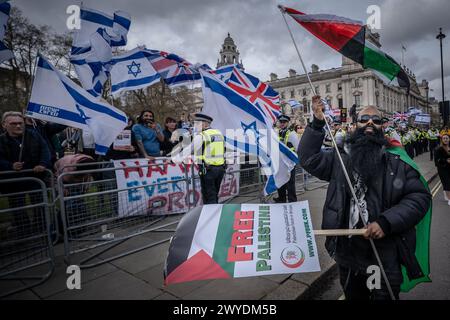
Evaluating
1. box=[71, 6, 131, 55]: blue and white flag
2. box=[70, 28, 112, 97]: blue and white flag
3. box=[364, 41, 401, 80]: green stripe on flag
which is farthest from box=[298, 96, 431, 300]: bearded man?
box=[71, 6, 131, 55]: blue and white flag

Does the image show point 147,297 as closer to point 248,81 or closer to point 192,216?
point 192,216

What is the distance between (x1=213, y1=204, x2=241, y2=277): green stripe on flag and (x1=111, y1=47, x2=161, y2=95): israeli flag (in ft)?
17.2

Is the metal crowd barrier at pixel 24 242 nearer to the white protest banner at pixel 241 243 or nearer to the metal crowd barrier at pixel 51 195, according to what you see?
the metal crowd barrier at pixel 51 195

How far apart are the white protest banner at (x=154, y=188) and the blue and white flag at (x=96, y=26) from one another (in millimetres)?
2588

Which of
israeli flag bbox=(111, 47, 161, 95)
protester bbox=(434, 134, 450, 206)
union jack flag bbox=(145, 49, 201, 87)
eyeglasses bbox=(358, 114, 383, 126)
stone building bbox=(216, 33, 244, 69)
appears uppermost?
stone building bbox=(216, 33, 244, 69)

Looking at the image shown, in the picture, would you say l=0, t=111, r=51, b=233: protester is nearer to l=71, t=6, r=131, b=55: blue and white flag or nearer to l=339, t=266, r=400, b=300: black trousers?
l=71, t=6, r=131, b=55: blue and white flag

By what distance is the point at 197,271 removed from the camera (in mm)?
1857

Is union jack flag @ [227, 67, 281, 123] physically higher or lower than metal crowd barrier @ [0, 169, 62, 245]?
higher

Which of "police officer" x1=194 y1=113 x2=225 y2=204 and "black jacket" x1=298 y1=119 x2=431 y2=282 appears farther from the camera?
"police officer" x1=194 y1=113 x2=225 y2=204

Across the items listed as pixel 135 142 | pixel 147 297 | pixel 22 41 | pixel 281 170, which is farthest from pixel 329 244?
pixel 22 41

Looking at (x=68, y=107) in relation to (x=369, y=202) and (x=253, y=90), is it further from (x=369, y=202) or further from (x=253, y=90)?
(x=369, y=202)

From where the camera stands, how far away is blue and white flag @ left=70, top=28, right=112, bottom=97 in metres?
5.29

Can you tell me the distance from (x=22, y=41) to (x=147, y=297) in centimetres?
2796

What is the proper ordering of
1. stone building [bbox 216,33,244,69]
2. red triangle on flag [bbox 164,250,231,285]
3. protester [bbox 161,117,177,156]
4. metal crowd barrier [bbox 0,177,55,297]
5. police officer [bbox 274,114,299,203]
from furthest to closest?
1. stone building [bbox 216,33,244,69]
2. protester [bbox 161,117,177,156]
3. police officer [bbox 274,114,299,203]
4. metal crowd barrier [bbox 0,177,55,297]
5. red triangle on flag [bbox 164,250,231,285]
